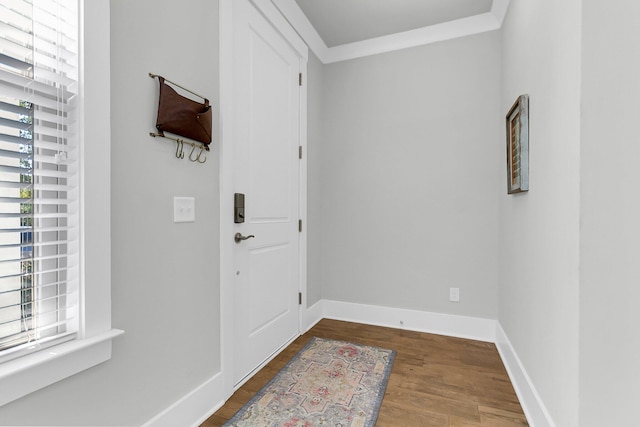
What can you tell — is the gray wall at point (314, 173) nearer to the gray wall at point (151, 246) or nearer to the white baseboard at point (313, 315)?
the white baseboard at point (313, 315)

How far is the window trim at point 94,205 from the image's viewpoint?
109 cm

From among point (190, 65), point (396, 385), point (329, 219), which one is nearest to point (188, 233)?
point (190, 65)

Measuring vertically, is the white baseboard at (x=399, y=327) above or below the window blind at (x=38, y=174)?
below

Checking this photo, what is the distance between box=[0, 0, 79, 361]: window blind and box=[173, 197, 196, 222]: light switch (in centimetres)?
42

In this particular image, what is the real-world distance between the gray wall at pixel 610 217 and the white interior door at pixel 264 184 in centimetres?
165

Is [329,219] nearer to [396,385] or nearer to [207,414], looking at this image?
[396,385]

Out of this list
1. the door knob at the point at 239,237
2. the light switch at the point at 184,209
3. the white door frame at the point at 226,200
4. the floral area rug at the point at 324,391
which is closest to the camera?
the light switch at the point at 184,209

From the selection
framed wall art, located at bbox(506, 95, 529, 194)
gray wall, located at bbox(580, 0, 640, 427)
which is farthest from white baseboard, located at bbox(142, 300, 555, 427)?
framed wall art, located at bbox(506, 95, 529, 194)

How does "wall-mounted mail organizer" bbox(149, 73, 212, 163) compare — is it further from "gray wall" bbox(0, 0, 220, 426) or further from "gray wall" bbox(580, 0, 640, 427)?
"gray wall" bbox(580, 0, 640, 427)

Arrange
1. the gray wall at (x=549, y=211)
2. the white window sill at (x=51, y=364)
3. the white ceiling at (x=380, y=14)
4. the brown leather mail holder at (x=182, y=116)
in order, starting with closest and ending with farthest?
the white window sill at (x=51, y=364) → the gray wall at (x=549, y=211) → the brown leather mail holder at (x=182, y=116) → the white ceiling at (x=380, y=14)

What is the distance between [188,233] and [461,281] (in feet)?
7.48

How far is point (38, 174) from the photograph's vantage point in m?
1.03

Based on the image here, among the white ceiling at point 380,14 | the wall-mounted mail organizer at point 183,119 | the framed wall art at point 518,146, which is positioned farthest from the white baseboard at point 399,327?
the white ceiling at point 380,14

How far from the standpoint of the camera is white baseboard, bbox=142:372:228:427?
144 centimetres
